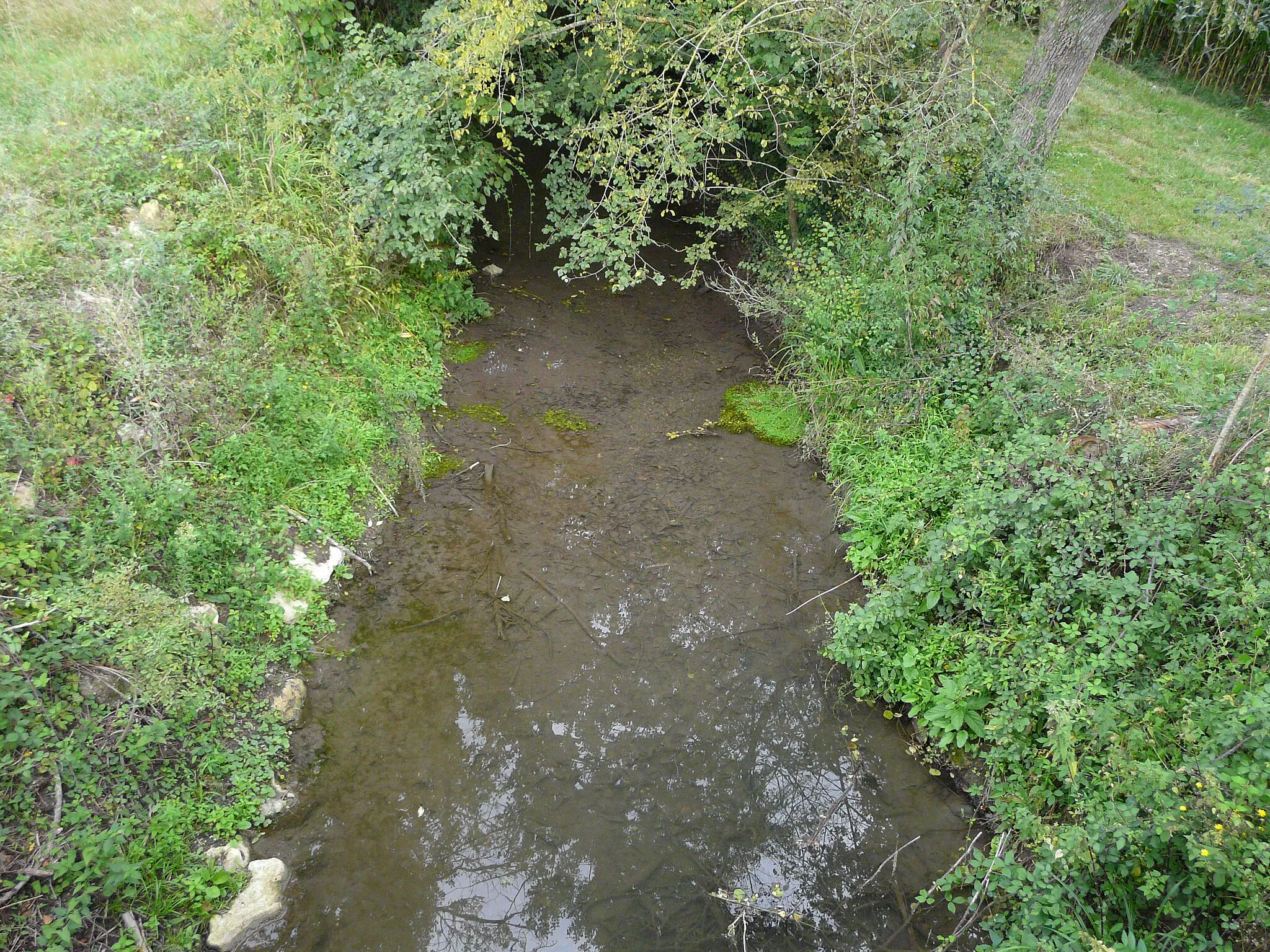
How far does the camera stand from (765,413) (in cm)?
731

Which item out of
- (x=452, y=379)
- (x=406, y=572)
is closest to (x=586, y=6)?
(x=452, y=379)

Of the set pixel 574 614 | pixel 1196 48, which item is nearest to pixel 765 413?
pixel 574 614

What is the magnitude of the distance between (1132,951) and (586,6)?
Answer: 8058 mm

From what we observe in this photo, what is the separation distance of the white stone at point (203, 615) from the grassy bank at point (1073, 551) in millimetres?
4157

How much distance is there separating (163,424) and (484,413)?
2893 mm

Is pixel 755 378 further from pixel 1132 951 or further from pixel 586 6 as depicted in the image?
pixel 1132 951

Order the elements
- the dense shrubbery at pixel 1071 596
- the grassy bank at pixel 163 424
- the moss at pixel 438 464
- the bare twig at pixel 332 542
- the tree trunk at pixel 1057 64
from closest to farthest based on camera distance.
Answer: the dense shrubbery at pixel 1071 596 → the grassy bank at pixel 163 424 → the bare twig at pixel 332 542 → the moss at pixel 438 464 → the tree trunk at pixel 1057 64

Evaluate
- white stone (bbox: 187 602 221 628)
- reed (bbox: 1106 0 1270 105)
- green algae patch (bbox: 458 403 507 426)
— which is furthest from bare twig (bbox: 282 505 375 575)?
reed (bbox: 1106 0 1270 105)

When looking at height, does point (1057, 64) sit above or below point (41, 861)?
above

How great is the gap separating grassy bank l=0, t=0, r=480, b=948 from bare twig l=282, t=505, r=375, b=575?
0.05 metres

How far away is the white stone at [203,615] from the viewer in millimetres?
4242

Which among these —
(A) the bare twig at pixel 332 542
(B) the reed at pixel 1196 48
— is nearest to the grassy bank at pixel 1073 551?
(A) the bare twig at pixel 332 542

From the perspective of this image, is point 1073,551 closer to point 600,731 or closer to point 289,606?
point 600,731

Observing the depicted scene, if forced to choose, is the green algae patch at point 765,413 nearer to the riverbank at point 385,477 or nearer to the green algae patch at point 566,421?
the riverbank at point 385,477
